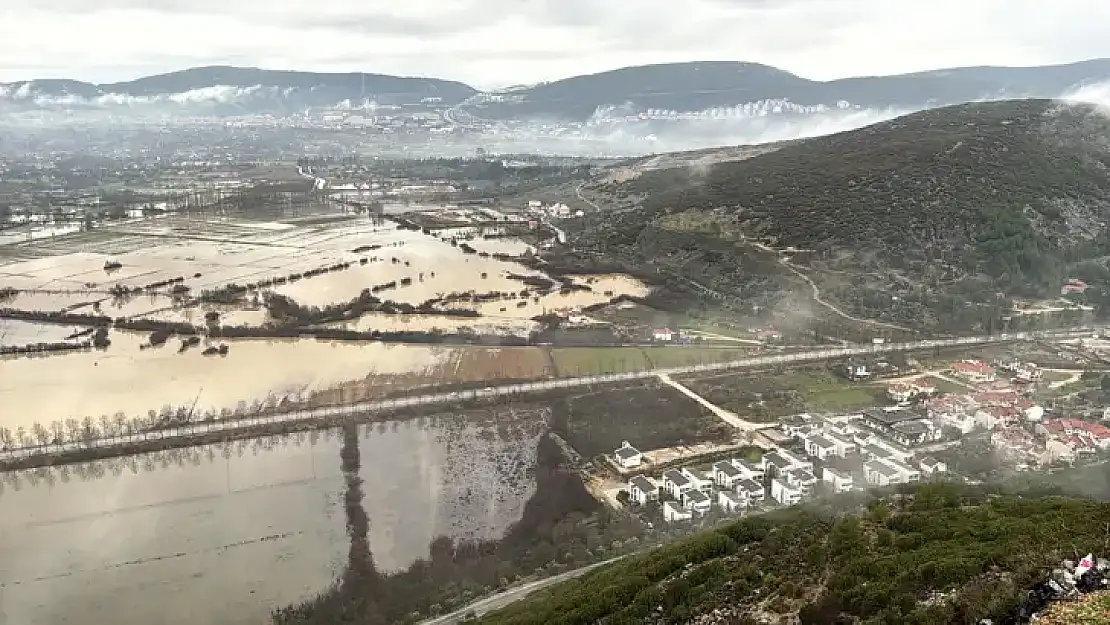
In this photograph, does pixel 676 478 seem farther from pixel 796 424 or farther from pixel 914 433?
pixel 914 433

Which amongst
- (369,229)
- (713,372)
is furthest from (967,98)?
(713,372)

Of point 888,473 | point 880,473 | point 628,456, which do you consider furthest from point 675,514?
point 888,473

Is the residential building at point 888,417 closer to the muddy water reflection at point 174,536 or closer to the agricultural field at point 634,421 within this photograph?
the agricultural field at point 634,421

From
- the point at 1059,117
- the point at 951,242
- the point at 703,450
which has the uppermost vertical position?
the point at 1059,117

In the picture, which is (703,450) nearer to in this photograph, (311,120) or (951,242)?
(951,242)

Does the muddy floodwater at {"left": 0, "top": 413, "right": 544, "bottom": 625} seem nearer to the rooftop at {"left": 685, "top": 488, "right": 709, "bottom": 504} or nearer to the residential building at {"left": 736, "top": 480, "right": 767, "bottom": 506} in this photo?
the rooftop at {"left": 685, "top": 488, "right": 709, "bottom": 504}

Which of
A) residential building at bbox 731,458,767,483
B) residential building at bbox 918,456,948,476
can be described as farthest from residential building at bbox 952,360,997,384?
residential building at bbox 731,458,767,483
